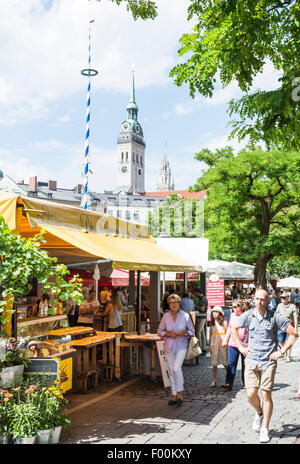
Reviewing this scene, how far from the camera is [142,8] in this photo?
7.31m

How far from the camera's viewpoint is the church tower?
177m

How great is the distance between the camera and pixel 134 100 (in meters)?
176

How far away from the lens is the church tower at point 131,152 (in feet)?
582

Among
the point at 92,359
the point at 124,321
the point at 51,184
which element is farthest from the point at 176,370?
the point at 51,184

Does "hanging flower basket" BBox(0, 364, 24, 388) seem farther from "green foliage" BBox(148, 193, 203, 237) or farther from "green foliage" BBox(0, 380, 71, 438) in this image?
"green foliage" BBox(148, 193, 203, 237)

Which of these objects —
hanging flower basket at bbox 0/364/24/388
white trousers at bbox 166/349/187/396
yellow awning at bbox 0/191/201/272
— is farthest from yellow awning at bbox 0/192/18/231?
white trousers at bbox 166/349/187/396

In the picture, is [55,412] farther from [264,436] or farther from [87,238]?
[87,238]

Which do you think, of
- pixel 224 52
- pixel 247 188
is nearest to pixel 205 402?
pixel 224 52

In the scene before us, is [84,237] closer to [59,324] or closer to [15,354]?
[59,324]

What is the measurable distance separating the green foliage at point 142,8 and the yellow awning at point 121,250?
350cm

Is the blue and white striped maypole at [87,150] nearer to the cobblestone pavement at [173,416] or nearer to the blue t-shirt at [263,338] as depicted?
the cobblestone pavement at [173,416]

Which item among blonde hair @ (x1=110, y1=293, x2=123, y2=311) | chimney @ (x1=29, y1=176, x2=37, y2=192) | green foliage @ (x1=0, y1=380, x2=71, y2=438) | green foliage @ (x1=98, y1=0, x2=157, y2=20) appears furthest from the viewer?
chimney @ (x1=29, y1=176, x2=37, y2=192)

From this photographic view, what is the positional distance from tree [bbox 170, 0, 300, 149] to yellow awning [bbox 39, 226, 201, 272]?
279 cm

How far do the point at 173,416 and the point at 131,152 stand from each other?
17629 cm
